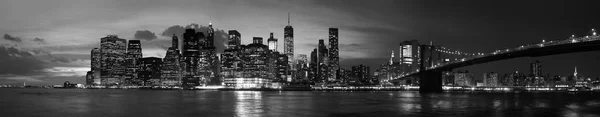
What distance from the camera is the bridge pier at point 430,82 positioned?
110875mm

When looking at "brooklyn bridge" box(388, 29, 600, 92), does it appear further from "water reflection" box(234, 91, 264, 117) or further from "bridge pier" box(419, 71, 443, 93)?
"water reflection" box(234, 91, 264, 117)

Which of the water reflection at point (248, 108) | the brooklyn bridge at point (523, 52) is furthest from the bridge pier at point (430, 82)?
the water reflection at point (248, 108)

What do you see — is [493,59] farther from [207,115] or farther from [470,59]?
[207,115]

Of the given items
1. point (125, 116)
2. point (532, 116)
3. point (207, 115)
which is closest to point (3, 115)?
point (125, 116)

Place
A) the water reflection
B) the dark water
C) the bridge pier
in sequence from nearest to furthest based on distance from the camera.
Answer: the water reflection → the dark water → the bridge pier

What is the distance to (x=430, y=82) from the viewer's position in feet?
373

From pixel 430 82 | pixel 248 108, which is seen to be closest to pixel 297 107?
pixel 248 108

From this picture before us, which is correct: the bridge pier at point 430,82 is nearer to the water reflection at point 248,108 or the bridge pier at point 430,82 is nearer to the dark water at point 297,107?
the dark water at point 297,107

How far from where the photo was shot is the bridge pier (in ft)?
364

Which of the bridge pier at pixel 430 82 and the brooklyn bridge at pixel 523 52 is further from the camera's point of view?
the bridge pier at pixel 430 82

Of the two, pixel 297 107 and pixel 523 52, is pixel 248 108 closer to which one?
pixel 297 107

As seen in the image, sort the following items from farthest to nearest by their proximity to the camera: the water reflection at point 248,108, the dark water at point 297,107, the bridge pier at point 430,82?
1. the bridge pier at point 430,82
2. the dark water at point 297,107
3. the water reflection at point 248,108

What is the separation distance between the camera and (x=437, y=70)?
366 feet

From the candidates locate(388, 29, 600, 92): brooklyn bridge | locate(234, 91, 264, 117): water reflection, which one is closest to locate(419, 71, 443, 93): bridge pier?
locate(388, 29, 600, 92): brooklyn bridge
